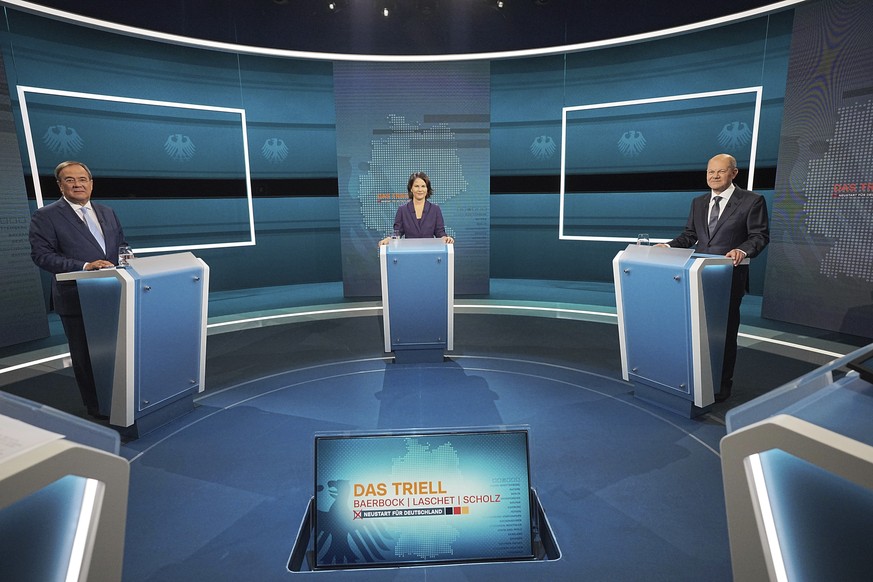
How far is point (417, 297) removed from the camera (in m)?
3.99

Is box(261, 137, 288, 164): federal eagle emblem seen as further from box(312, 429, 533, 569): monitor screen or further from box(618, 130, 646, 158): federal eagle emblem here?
box(312, 429, 533, 569): monitor screen

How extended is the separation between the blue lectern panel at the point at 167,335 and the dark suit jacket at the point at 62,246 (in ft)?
1.81

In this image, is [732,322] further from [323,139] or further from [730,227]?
[323,139]

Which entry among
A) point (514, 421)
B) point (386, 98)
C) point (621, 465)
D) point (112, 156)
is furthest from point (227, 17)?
point (621, 465)

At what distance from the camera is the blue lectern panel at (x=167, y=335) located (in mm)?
2697

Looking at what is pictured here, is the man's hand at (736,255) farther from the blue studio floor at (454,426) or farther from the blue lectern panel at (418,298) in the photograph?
the blue lectern panel at (418,298)

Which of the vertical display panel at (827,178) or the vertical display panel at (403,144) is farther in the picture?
the vertical display panel at (403,144)

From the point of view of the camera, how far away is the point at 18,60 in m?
5.66

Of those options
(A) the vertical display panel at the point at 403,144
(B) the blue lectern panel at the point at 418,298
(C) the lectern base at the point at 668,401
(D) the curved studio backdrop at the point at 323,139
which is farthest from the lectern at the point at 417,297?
(D) the curved studio backdrop at the point at 323,139

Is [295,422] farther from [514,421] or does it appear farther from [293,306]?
[293,306]

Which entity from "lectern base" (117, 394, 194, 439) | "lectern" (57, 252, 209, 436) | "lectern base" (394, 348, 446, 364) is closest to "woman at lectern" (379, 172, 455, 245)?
"lectern base" (394, 348, 446, 364)

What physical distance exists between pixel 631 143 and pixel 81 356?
7.11 metres

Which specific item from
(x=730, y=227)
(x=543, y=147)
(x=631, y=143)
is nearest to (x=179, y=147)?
(x=543, y=147)

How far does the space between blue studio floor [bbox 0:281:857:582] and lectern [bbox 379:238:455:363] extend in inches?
7.8
